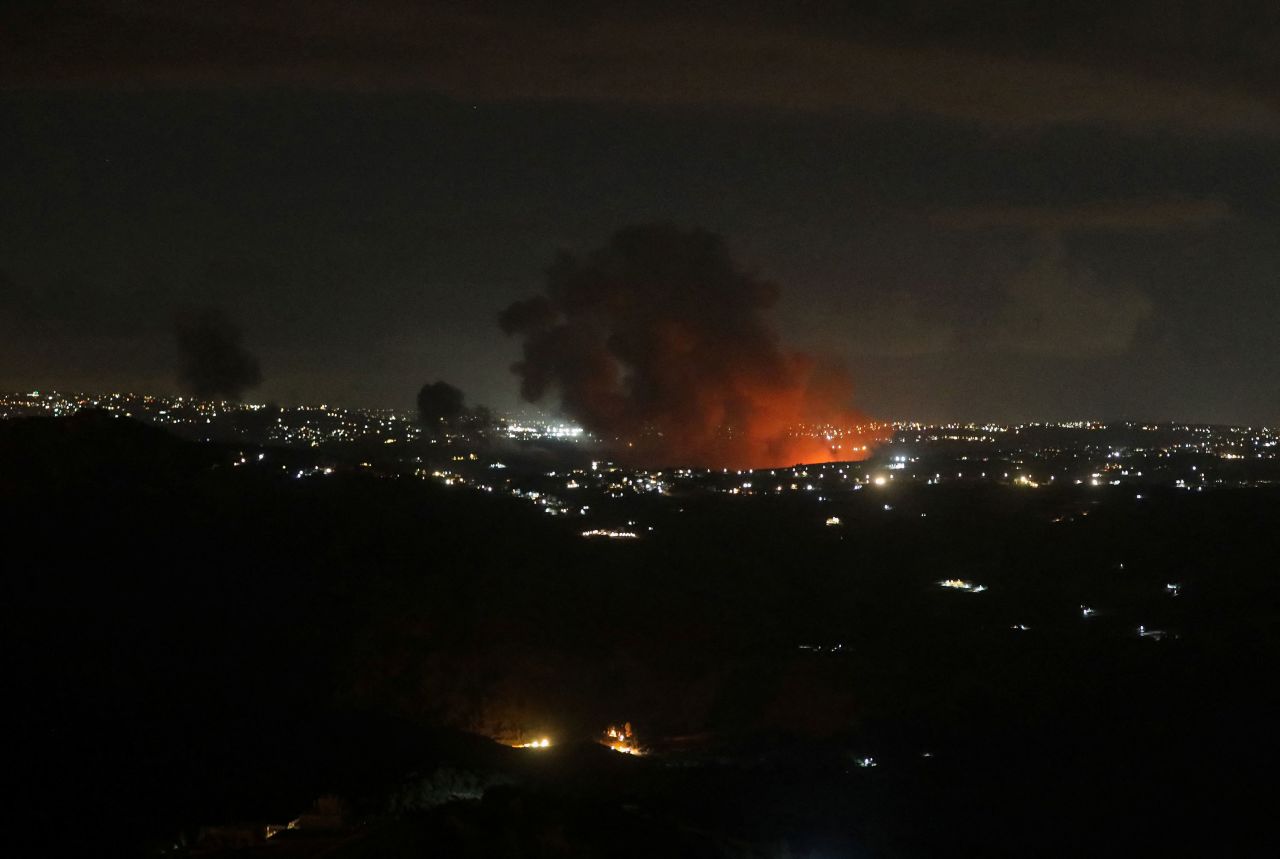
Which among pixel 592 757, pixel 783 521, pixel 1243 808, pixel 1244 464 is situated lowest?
pixel 1243 808

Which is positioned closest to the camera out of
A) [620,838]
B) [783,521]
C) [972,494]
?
[620,838]

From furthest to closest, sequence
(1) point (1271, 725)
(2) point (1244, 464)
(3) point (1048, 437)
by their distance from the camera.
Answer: (3) point (1048, 437) < (2) point (1244, 464) < (1) point (1271, 725)

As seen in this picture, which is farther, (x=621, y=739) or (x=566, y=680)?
(x=566, y=680)

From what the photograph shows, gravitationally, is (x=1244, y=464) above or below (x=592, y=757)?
above

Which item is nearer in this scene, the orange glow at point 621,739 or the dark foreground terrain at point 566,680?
the dark foreground terrain at point 566,680

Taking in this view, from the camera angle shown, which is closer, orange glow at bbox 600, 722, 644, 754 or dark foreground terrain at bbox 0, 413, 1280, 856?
dark foreground terrain at bbox 0, 413, 1280, 856

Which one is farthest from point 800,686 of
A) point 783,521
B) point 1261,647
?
point 783,521

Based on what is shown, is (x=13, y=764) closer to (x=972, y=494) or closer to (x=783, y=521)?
(x=783, y=521)

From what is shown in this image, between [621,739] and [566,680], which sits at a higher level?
[566,680]
